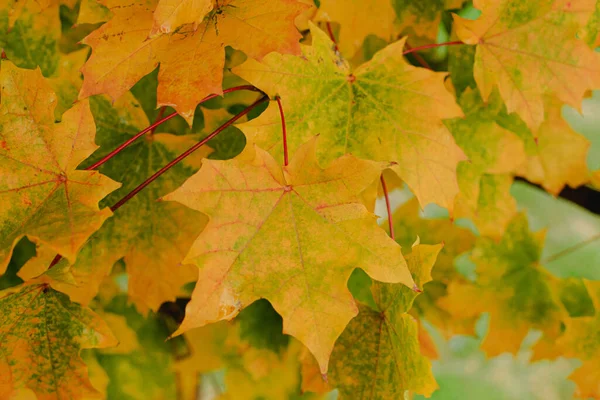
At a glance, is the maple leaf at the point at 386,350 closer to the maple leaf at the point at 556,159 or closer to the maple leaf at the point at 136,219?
the maple leaf at the point at 136,219

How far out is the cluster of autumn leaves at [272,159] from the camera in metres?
0.57

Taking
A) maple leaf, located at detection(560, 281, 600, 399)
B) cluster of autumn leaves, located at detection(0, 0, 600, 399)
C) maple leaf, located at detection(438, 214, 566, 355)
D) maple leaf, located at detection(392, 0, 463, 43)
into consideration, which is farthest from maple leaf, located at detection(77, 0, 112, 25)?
maple leaf, located at detection(560, 281, 600, 399)

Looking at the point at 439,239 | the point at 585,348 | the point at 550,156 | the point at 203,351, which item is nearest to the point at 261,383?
the point at 203,351

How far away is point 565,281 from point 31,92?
3.06ft

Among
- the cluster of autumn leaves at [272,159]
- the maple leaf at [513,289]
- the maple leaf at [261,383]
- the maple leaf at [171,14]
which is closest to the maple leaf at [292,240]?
the cluster of autumn leaves at [272,159]

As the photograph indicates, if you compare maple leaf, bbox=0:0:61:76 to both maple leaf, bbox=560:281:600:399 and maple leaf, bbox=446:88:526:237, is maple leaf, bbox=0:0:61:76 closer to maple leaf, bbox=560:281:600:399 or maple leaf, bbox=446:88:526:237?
maple leaf, bbox=446:88:526:237

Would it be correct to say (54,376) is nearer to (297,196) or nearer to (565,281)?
(297,196)

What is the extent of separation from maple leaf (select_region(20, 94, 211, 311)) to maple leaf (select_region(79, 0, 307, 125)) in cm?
11

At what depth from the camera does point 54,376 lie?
631mm

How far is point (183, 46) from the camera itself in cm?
59

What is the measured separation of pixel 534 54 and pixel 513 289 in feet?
1.54

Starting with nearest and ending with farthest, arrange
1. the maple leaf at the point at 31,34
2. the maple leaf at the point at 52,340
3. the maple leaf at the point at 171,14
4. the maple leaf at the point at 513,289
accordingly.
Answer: the maple leaf at the point at 171,14, the maple leaf at the point at 52,340, the maple leaf at the point at 31,34, the maple leaf at the point at 513,289

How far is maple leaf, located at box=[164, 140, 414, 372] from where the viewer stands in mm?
559

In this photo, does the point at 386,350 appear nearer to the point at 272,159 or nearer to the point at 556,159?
the point at 272,159
